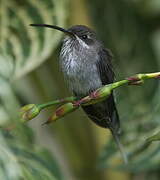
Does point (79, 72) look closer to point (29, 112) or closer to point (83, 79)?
point (83, 79)

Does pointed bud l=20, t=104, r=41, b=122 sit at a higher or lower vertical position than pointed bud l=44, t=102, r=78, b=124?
higher

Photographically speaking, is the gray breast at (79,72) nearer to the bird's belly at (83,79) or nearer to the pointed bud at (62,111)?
the bird's belly at (83,79)

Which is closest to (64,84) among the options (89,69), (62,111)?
(89,69)

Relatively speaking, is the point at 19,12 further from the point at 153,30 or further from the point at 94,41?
the point at 153,30

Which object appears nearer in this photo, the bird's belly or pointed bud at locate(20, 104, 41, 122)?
pointed bud at locate(20, 104, 41, 122)

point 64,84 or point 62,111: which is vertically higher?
point 62,111

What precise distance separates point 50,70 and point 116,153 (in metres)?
0.47

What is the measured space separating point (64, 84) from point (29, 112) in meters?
0.96

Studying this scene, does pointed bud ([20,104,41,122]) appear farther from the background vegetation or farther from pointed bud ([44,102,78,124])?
the background vegetation

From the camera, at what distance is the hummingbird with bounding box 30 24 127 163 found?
4.91ft

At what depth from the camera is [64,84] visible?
1907mm

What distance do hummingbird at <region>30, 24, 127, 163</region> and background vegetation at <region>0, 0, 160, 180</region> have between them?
72mm

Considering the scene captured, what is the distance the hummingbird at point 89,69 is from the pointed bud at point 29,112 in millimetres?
512

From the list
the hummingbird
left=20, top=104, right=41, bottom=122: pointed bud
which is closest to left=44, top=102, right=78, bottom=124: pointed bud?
left=20, top=104, right=41, bottom=122: pointed bud
